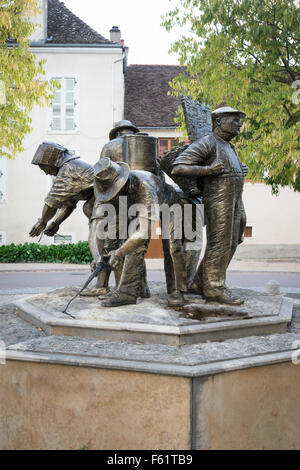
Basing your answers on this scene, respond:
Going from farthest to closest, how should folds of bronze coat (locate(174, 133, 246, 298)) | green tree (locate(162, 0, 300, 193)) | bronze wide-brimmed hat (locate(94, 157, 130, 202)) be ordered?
1. green tree (locate(162, 0, 300, 193))
2. folds of bronze coat (locate(174, 133, 246, 298))
3. bronze wide-brimmed hat (locate(94, 157, 130, 202))

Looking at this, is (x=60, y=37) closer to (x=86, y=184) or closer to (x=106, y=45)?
(x=106, y=45)

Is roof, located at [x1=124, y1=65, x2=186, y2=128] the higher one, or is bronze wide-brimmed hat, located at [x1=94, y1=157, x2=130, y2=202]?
roof, located at [x1=124, y1=65, x2=186, y2=128]

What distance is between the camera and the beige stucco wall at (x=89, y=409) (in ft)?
10.8

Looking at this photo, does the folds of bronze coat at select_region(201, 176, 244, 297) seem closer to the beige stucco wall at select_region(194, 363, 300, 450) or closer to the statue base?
the statue base

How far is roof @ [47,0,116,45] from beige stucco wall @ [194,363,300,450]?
17374 mm

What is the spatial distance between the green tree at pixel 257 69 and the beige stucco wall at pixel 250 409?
326 inches

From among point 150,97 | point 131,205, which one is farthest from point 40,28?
point 131,205

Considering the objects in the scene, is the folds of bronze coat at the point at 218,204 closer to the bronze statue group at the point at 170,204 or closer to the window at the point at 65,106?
the bronze statue group at the point at 170,204

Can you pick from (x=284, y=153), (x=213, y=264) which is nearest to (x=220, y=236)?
(x=213, y=264)

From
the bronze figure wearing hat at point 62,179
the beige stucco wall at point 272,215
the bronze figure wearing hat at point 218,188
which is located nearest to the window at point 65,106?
the beige stucco wall at point 272,215

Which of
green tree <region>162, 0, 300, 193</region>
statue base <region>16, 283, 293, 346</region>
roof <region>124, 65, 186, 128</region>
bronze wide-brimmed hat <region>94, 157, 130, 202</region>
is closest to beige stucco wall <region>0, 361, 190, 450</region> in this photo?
statue base <region>16, 283, 293, 346</region>

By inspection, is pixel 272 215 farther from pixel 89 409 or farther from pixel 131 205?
pixel 89 409

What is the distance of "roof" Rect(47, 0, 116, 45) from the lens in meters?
18.9

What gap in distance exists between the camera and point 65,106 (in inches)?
746
